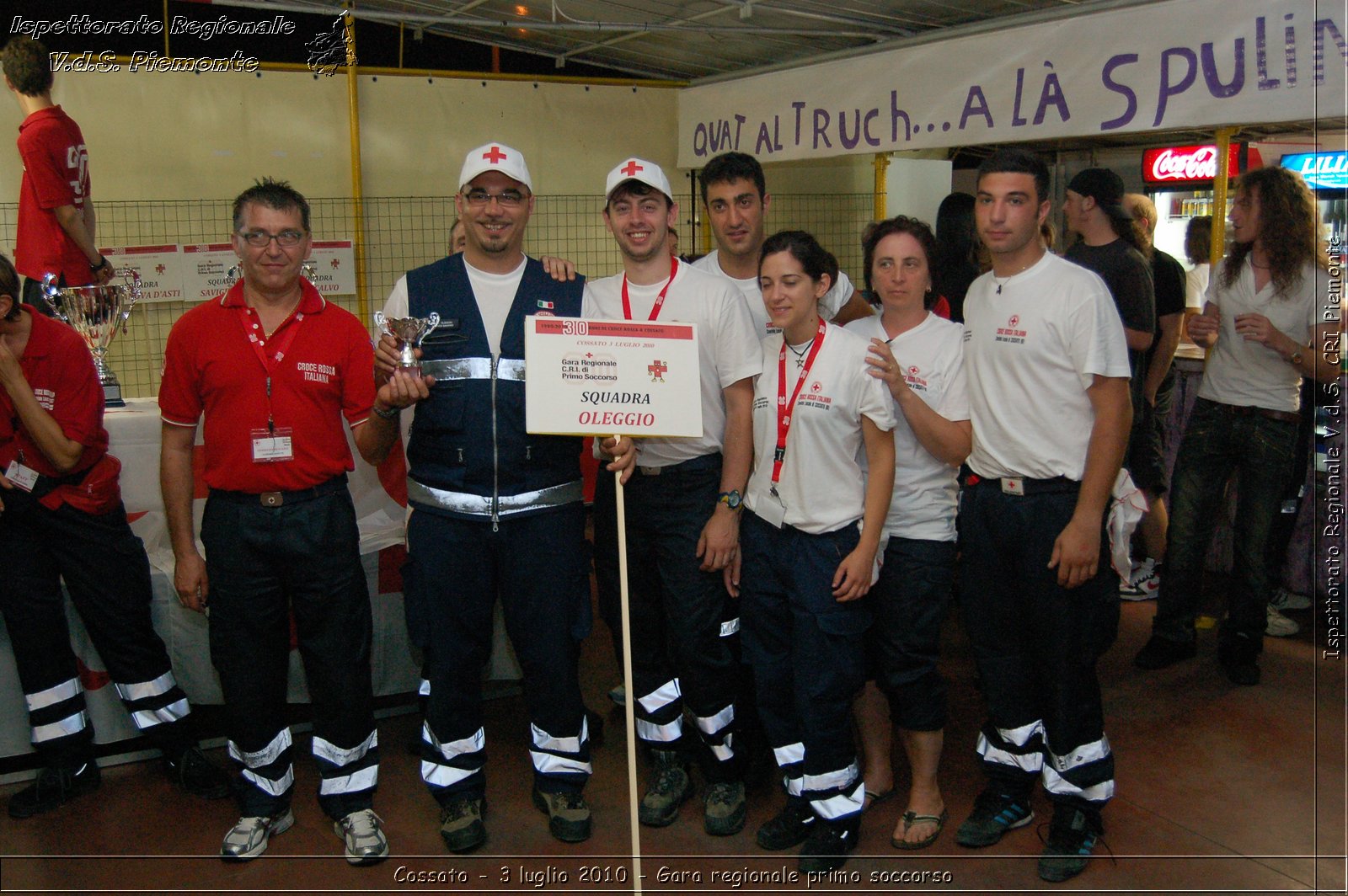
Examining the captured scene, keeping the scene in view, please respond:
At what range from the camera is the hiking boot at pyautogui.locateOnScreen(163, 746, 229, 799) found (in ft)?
11.4

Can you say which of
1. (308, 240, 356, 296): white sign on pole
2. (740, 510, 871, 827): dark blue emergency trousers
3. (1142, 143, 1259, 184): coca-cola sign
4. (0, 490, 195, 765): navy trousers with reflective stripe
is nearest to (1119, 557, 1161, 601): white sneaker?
(740, 510, 871, 827): dark blue emergency trousers

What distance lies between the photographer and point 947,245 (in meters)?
4.71

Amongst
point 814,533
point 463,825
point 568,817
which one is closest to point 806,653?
point 814,533

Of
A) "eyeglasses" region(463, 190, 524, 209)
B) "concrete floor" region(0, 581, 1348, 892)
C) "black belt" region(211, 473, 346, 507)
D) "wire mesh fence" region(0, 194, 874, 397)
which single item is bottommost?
"concrete floor" region(0, 581, 1348, 892)

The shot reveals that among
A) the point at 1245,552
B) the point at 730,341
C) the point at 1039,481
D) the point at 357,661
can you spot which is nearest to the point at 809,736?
the point at 1039,481

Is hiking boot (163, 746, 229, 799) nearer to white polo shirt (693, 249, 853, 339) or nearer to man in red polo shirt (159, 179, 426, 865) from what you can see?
man in red polo shirt (159, 179, 426, 865)

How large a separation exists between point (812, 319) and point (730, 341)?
26 cm

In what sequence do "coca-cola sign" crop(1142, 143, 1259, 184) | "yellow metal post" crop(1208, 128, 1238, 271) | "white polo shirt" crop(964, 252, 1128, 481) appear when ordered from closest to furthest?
"white polo shirt" crop(964, 252, 1128, 481), "yellow metal post" crop(1208, 128, 1238, 271), "coca-cola sign" crop(1142, 143, 1259, 184)

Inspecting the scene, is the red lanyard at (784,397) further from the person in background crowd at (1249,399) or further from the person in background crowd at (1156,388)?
the person in background crowd at (1156,388)

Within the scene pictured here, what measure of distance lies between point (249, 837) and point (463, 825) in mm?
648

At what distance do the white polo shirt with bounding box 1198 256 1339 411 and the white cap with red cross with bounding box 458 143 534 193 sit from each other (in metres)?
3.15

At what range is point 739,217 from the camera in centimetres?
345

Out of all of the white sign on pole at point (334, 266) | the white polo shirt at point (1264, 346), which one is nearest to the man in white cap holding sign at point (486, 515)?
the white polo shirt at point (1264, 346)

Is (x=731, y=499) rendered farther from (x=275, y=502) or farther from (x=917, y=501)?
(x=275, y=502)
